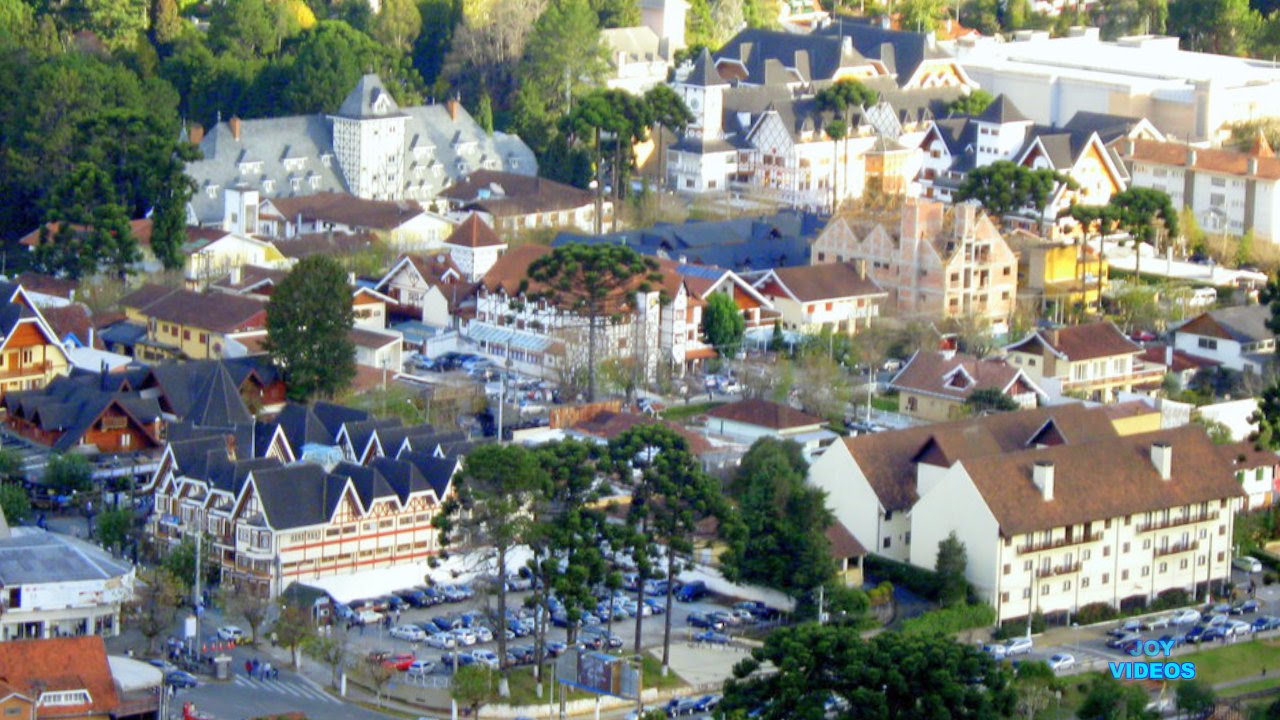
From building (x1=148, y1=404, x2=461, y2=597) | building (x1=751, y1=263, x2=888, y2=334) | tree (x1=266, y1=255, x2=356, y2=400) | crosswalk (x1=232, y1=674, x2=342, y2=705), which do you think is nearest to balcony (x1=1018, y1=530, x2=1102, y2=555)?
building (x1=148, y1=404, x2=461, y2=597)

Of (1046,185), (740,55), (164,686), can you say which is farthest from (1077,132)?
(164,686)

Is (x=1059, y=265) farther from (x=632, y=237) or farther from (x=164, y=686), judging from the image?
(x=164, y=686)

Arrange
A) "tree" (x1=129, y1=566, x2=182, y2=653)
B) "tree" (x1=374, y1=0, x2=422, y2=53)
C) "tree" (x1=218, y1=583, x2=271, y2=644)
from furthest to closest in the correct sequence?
"tree" (x1=374, y1=0, x2=422, y2=53) → "tree" (x1=218, y1=583, x2=271, y2=644) → "tree" (x1=129, y1=566, x2=182, y2=653)

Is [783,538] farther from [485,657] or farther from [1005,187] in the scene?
[1005,187]

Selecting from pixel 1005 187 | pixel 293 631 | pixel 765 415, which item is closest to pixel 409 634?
pixel 293 631

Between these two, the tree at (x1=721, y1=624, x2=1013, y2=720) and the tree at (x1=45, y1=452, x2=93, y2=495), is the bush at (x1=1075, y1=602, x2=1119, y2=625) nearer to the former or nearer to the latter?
the tree at (x1=721, y1=624, x2=1013, y2=720)
